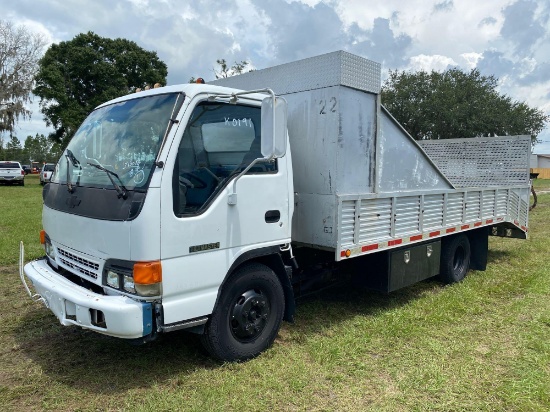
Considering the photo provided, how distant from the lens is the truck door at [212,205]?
3260 mm

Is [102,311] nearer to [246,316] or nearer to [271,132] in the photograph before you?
[246,316]

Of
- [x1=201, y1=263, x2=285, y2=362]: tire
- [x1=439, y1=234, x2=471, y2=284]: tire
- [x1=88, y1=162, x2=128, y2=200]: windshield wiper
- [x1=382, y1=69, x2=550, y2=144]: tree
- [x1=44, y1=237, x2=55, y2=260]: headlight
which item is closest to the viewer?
[x1=88, y1=162, x2=128, y2=200]: windshield wiper

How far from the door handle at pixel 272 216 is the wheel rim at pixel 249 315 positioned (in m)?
0.63

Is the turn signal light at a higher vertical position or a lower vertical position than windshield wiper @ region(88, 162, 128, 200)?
lower

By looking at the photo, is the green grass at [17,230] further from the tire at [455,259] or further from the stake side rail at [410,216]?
the tire at [455,259]

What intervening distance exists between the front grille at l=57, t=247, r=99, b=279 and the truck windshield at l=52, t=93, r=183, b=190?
578 millimetres

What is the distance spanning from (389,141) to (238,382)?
10.3 feet

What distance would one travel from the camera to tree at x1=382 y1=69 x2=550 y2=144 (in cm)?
3288

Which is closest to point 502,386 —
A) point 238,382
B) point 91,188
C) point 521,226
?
point 238,382

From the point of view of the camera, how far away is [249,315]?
389 centimetres

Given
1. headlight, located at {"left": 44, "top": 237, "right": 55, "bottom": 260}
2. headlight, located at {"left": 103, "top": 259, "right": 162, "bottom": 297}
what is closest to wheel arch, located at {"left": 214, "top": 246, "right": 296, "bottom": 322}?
headlight, located at {"left": 103, "top": 259, "right": 162, "bottom": 297}

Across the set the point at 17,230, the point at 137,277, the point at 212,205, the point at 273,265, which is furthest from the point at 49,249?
the point at 17,230

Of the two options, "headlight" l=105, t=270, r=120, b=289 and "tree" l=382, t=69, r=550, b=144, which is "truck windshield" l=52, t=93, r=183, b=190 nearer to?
"headlight" l=105, t=270, r=120, b=289

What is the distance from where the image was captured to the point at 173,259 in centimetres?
324
